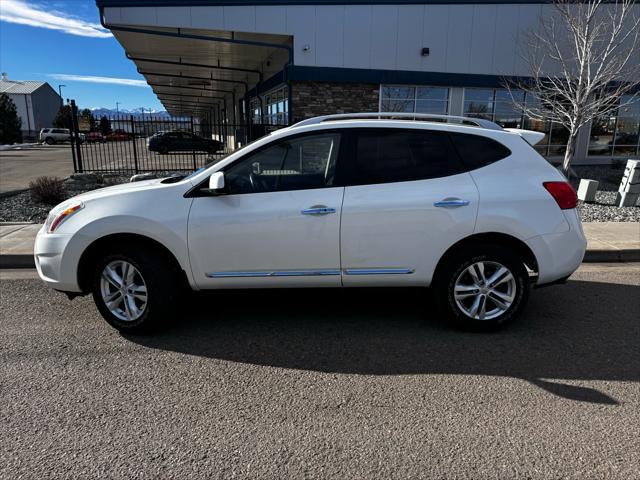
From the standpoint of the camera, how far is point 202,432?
2828mm

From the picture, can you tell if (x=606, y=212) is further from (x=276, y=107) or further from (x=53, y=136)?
(x=53, y=136)

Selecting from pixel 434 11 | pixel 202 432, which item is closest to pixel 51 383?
pixel 202 432

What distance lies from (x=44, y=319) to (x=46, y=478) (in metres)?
2.50

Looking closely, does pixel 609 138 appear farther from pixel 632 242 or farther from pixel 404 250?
pixel 404 250

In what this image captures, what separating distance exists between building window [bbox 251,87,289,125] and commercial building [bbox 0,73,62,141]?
205 ft

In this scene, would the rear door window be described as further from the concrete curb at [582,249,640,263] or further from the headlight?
the concrete curb at [582,249,640,263]

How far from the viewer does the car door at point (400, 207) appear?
3.97 m

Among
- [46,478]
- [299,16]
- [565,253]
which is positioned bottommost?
[46,478]

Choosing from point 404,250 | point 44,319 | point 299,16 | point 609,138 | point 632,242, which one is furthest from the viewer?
point 609,138

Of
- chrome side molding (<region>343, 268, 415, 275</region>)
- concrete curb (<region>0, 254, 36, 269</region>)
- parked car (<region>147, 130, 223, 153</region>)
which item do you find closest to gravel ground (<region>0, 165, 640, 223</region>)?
concrete curb (<region>0, 254, 36, 269</region>)

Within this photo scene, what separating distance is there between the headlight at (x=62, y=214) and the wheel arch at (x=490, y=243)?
312 cm

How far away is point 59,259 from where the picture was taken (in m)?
4.05

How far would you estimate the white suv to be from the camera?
13.0ft

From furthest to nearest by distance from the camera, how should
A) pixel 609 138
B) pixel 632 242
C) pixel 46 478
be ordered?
pixel 609 138 → pixel 632 242 → pixel 46 478
